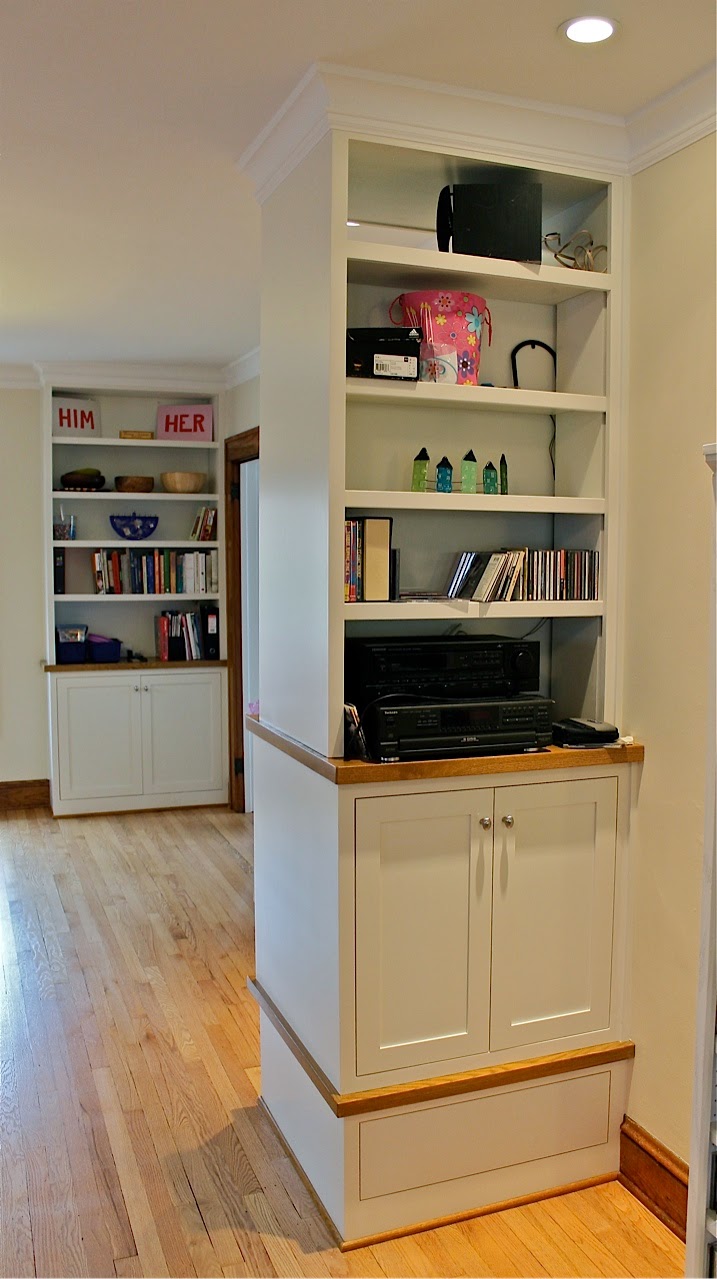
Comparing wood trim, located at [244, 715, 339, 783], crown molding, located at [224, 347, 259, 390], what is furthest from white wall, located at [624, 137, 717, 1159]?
crown molding, located at [224, 347, 259, 390]

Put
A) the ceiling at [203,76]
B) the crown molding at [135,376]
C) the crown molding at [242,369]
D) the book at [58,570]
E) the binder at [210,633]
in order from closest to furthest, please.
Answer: the ceiling at [203,76], the crown molding at [242,369], the crown molding at [135,376], the book at [58,570], the binder at [210,633]

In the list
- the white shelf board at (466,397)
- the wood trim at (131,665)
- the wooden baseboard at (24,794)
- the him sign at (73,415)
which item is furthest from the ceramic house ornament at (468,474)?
the wooden baseboard at (24,794)

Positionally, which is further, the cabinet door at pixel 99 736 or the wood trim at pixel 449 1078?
the cabinet door at pixel 99 736

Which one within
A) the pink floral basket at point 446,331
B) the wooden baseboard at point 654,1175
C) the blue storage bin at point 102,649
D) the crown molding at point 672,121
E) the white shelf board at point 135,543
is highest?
the crown molding at point 672,121

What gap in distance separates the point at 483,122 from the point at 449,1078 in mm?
2230

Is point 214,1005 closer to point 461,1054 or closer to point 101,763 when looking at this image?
point 461,1054

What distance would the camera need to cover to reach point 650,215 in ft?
8.38

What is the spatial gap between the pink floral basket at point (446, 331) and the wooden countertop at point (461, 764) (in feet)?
3.04

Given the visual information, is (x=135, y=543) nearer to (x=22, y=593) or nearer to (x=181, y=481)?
(x=181, y=481)

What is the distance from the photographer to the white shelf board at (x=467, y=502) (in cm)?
244

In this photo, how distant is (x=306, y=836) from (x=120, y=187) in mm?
1949

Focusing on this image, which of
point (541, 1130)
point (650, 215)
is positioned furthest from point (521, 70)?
point (541, 1130)

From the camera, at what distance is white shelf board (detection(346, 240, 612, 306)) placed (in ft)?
7.94

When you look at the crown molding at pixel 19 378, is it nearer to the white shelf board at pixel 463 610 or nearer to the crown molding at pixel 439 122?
the crown molding at pixel 439 122
